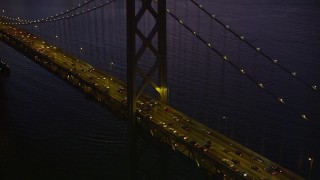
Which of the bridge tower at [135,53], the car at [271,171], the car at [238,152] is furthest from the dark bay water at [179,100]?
the car at [271,171]

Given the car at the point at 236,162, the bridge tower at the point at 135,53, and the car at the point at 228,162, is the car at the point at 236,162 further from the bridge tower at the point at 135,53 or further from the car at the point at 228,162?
the bridge tower at the point at 135,53

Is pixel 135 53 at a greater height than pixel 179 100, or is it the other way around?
pixel 135 53

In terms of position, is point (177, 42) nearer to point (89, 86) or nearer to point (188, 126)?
point (89, 86)

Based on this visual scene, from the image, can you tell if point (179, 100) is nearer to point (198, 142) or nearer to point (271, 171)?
point (198, 142)

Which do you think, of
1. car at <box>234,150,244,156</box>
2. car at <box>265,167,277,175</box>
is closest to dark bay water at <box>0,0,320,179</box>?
car at <box>234,150,244,156</box>

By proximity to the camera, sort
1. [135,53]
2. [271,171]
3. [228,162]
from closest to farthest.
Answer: [271,171] → [228,162] → [135,53]

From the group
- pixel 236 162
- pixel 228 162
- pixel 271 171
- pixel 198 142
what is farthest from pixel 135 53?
pixel 271 171

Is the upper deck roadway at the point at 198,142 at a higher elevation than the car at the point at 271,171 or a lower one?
higher

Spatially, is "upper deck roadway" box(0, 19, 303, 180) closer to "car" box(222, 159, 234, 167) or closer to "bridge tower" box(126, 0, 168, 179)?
"car" box(222, 159, 234, 167)

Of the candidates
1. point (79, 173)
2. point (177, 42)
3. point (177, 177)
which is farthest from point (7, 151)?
point (177, 42)
